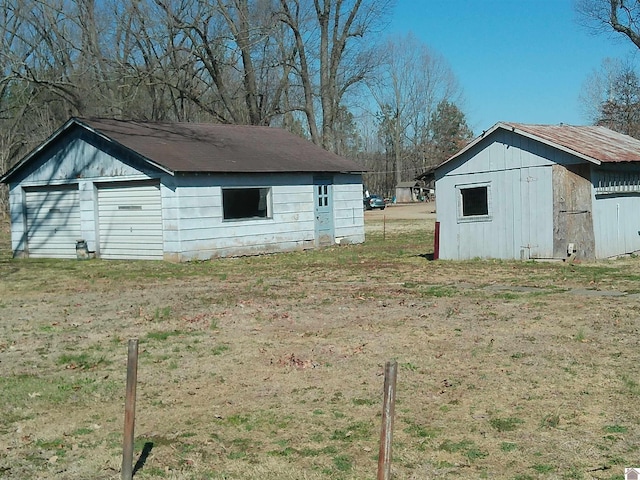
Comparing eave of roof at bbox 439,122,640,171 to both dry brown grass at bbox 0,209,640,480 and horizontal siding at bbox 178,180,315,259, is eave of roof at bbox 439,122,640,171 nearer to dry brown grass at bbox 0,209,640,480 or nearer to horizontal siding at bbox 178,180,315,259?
dry brown grass at bbox 0,209,640,480

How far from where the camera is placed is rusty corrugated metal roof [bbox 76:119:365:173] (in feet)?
73.6

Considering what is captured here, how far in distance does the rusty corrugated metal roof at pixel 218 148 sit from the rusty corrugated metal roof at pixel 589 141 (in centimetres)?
792

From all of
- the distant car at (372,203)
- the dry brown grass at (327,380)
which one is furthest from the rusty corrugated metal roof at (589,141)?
the distant car at (372,203)

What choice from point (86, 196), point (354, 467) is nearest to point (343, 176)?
point (86, 196)

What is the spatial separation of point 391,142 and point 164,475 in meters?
84.5

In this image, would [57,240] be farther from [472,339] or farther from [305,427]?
[305,427]

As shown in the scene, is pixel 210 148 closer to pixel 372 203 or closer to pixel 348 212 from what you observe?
pixel 348 212

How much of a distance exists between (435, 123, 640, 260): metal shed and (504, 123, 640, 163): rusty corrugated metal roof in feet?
0.15

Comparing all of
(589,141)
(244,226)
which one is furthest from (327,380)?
(244,226)

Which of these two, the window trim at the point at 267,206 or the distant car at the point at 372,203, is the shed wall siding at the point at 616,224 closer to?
the window trim at the point at 267,206

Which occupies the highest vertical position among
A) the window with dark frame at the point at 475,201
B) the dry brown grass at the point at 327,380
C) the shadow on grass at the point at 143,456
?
the window with dark frame at the point at 475,201

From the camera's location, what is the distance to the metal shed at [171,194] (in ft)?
72.8

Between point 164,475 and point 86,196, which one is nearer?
point 164,475

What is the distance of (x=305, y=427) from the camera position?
6.71 meters
